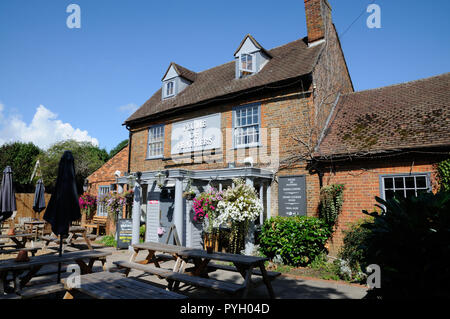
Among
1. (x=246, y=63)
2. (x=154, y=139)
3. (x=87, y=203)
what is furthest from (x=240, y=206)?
(x=87, y=203)

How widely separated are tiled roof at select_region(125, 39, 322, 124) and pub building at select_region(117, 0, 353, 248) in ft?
0.23

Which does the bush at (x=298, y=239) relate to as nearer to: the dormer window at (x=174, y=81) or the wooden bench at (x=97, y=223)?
the dormer window at (x=174, y=81)

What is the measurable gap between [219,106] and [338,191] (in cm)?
609

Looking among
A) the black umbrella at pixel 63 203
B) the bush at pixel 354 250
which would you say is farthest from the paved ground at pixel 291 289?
the black umbrella at pixel 63 203

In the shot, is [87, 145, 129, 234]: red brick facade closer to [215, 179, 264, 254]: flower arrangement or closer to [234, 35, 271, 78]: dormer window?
[234, 35, 271, 78]: dormer window

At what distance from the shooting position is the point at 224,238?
10.4m

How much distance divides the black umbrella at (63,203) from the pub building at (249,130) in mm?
4168

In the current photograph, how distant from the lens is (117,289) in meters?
4.16

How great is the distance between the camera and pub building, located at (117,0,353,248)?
9938 mm

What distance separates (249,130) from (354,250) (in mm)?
5734

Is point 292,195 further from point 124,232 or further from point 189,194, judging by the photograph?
point 124,232

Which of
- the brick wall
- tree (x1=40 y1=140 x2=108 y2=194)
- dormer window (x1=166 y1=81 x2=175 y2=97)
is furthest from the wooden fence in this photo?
the brick wall

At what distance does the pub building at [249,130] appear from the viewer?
9938 millimetres
